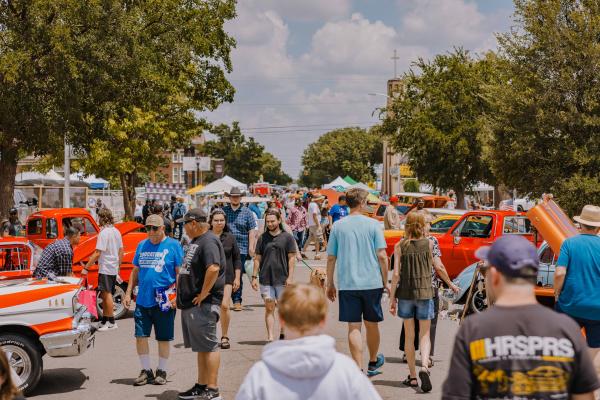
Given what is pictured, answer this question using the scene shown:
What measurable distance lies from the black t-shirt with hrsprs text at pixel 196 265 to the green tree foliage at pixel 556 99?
A: 51.5 ft

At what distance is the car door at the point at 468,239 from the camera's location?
16.6 meters

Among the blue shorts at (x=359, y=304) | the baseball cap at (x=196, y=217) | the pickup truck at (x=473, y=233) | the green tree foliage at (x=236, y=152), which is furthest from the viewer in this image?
the green tree foliage at (x=236, y=152)

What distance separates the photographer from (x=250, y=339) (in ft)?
36.1

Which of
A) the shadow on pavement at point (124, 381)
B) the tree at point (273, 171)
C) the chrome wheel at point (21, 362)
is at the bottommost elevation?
the shadow on pavement at point (124, 381)

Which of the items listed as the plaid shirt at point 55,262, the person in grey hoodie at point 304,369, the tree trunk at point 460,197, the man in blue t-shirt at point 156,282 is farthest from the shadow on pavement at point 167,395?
the tree trunk at point 460,197

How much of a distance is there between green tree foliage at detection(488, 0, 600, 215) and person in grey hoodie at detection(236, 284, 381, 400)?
61.7ft

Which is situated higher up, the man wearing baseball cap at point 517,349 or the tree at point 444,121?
the tree at point 444,121

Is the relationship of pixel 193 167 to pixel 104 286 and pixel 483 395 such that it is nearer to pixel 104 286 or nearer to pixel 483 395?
pixel 104 286

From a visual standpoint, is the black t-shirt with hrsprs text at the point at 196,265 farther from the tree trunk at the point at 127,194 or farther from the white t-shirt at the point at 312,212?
the tree trunk at the point at 127,194

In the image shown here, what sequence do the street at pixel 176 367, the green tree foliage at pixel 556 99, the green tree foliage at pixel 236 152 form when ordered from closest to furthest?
the street at pixel 176 367 < the green tree foliage at pixel 556 99 < the green tree foliage at pixel 236 152

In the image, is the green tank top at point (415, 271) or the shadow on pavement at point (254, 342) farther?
the shadow on pavement at point (254, 342)

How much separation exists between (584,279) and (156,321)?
4.12 meters

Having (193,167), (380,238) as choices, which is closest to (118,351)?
(380,238)

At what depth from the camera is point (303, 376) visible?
340cm
